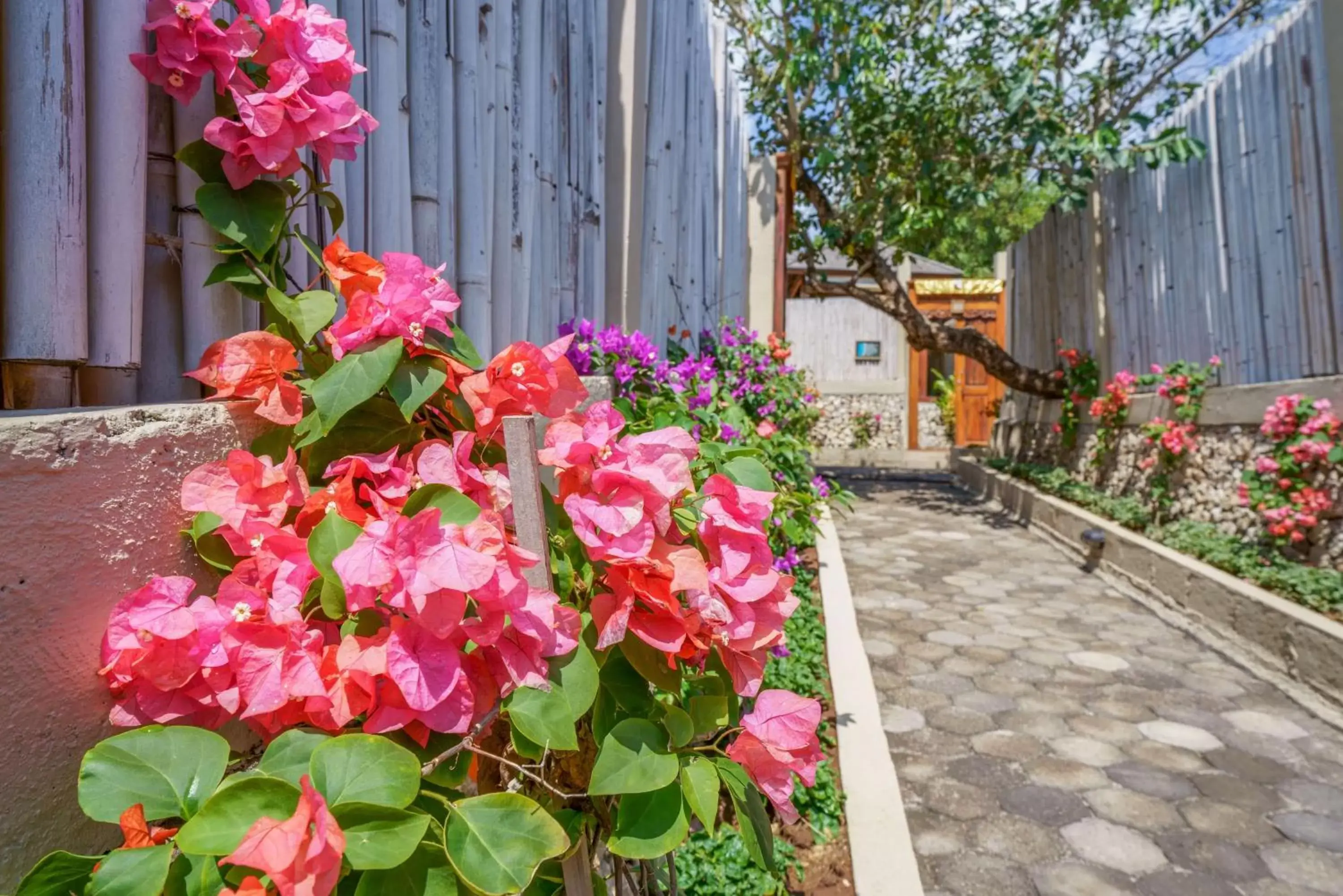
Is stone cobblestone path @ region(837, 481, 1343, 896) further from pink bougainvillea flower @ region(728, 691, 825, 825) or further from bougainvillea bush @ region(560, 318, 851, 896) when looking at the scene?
pink bougainvillea flower @ region(728, 691, 825, 825)

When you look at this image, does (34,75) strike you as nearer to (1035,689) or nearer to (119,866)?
(119,866)

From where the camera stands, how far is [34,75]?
815 millimetres

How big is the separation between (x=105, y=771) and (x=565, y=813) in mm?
439

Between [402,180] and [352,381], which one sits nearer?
[352,381]

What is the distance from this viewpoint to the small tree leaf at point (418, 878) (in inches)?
25.1

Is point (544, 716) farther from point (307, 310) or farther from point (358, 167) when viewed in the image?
A: point (358, 167)

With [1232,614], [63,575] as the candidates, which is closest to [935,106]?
[1232,614]

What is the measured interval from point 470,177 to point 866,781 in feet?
6.62

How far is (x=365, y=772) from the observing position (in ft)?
2.14

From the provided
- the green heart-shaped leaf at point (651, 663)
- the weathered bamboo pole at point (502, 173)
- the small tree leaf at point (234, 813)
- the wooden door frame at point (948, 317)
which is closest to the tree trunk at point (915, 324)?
the wooden door frame at point (948, 317)

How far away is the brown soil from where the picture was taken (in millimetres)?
2045

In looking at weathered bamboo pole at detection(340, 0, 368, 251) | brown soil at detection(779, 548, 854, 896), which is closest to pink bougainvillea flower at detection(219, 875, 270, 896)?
weathered bamboo pole at detection(340, 0, 368, 251)

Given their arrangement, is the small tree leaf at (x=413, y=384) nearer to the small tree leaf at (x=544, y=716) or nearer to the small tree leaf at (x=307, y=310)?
the small tree leaf at (x=307, y=310)

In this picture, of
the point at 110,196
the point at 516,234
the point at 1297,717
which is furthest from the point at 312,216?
the point at 1297,717
